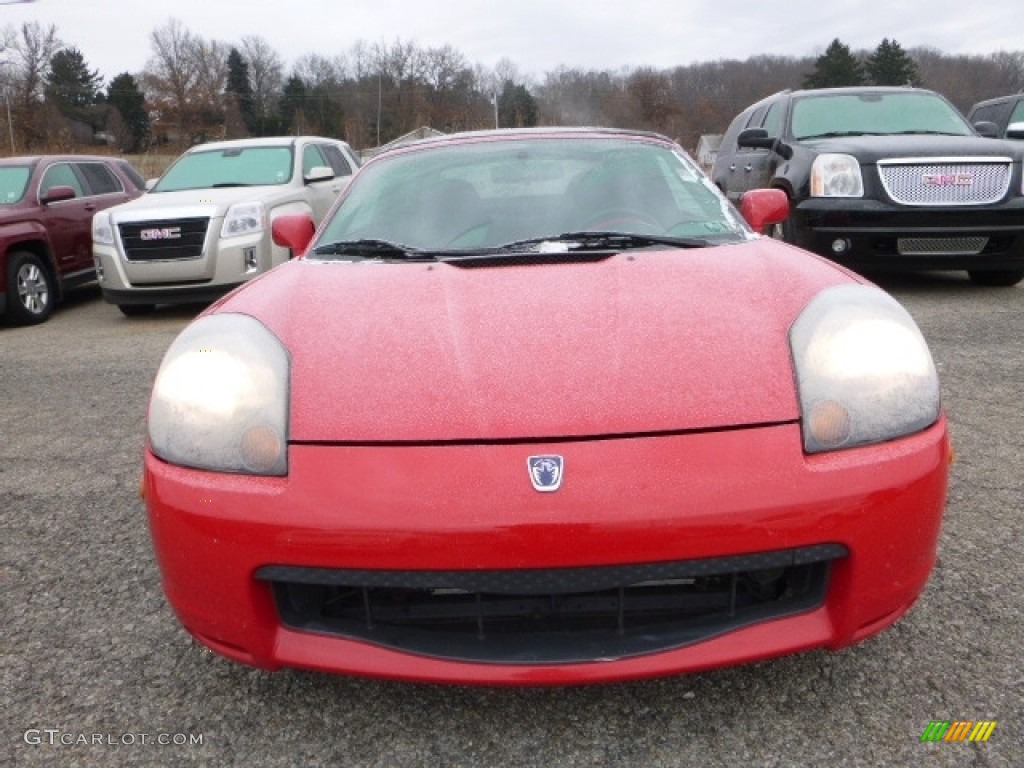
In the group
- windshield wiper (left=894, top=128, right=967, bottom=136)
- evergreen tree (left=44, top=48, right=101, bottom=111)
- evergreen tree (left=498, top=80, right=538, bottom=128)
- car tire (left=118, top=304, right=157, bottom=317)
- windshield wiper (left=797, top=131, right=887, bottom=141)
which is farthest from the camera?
evergreen tree (left=44, top=48, right=101, bottom=111)

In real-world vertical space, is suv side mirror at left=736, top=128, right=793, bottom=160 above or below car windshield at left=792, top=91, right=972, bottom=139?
below

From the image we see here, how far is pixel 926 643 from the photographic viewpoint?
2.04 metres

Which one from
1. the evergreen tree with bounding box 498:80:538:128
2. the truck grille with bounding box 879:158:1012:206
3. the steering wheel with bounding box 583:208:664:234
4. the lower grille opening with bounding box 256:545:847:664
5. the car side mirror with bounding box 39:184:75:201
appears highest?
the evergreen tree with bounding box 498:80:538:128

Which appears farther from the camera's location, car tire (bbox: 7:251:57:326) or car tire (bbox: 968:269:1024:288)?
car tire (bbox: 7:251:57:326)

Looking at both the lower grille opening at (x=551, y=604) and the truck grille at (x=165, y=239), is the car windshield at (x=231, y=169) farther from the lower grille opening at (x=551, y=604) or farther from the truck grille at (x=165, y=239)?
the lower grille opening at (x=551, y=604)

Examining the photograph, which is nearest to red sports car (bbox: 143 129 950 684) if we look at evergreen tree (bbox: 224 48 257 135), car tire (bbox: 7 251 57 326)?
car tire (bbox: 7 251 57 326)

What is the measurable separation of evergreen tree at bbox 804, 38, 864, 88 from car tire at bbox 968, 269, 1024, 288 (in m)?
62.6

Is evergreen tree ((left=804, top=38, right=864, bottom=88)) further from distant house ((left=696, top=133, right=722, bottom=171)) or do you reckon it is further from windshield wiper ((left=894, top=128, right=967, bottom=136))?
windshield wiper ((left=894, top=128, right=967, bottom=136))

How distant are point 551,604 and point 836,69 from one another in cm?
7334

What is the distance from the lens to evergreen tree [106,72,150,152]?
217 feet

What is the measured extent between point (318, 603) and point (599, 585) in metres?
0.58

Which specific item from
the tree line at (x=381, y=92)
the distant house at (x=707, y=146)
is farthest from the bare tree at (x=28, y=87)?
the distant house at (x=707, y=146)

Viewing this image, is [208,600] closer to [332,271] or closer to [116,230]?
[332,271]

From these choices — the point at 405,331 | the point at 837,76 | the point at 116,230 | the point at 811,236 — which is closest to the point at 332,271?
the point at 405,331
